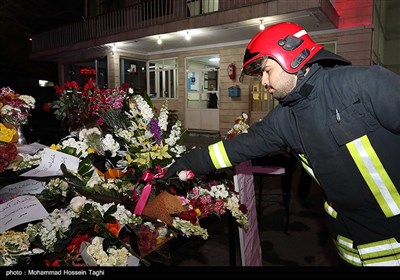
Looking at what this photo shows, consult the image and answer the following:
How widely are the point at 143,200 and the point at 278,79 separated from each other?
1.07 meters

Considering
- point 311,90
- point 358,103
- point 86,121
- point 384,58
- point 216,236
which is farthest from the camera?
point 384,58

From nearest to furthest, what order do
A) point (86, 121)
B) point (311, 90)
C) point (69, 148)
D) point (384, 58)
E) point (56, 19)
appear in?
1. point (311, 90)
2. point (69, 148)
3. point (86, 121)
4. point (384, 58)
5. point (56, 19)

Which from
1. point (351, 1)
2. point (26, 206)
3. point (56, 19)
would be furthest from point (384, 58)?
point (56, 19)

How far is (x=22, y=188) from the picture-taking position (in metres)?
2.02

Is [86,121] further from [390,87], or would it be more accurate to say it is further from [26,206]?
[390,87]

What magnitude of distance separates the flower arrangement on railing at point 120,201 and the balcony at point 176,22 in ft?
25.8

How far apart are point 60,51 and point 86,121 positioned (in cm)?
1599

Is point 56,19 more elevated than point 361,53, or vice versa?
point 56,19

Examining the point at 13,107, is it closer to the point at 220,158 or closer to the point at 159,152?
the point at 159,152

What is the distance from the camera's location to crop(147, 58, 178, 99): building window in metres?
14.5

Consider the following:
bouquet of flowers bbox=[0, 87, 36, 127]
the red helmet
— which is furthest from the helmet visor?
bouquet of flowers bbox=[0, 87, 36, 127]

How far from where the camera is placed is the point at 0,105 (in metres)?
2.90

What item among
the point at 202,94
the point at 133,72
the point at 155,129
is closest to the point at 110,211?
the point at 155,129

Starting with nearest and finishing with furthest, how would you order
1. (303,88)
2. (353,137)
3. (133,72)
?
1. (353,137)
2. (303,88)
3. (133,72)
